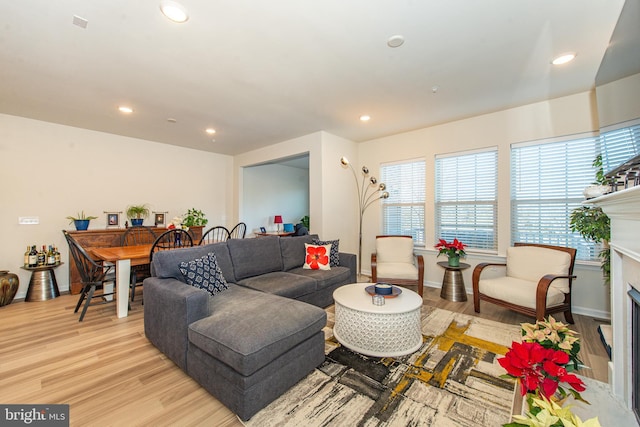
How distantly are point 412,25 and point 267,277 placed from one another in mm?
2871

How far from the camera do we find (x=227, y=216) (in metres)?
6.41

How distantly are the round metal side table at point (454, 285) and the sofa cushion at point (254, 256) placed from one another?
94.7 inches

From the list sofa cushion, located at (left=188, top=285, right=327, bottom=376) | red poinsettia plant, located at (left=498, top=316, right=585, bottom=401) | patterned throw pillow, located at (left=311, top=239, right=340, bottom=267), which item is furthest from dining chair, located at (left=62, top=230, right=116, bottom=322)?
red poinsettia plant, located at (left=498, top=316, right=585, bottom=401)

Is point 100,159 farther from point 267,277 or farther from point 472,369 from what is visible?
point 472,369

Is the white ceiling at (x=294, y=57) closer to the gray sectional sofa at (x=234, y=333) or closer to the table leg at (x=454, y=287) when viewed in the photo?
the gray sectional sofa at (x=234, y=333)

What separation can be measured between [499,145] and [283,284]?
11.7 ft

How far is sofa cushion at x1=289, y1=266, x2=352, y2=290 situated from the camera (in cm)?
329

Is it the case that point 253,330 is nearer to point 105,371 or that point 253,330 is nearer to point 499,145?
point 105,371

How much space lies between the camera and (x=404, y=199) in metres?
4.77

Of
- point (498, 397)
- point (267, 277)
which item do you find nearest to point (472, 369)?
point (498, 397)

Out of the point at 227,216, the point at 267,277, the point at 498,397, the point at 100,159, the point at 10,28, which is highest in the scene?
the point at 10,28

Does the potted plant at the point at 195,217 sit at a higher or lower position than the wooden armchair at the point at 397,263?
higher

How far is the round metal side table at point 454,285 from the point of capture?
12.1 feet

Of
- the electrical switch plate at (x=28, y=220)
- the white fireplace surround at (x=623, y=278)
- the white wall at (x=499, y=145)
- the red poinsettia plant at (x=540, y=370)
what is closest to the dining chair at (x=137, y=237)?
the electrical switch plate at (x=28, y=220)
